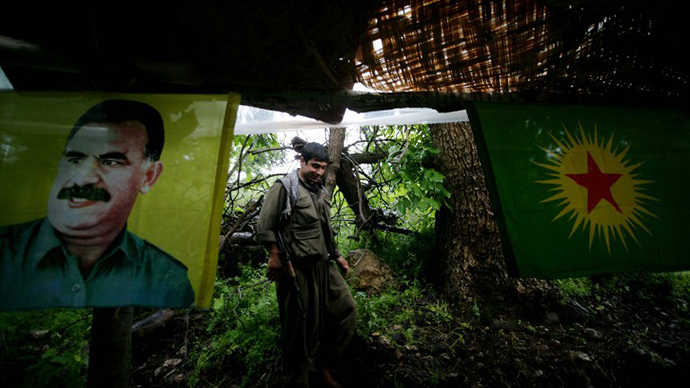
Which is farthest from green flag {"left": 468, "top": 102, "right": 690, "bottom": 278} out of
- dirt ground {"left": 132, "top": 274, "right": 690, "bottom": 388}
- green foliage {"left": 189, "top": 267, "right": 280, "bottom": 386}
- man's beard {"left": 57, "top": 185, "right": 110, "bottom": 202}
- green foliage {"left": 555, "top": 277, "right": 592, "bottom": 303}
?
green foliage {"left": 189, "top": 267, "right": 280, "bottom": 386}

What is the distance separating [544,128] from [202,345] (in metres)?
4.23

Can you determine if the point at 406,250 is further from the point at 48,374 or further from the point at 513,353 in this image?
the point at 48,374

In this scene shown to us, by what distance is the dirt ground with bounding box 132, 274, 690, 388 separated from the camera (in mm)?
2418

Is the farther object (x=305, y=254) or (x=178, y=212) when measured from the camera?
(x=305, y=254)

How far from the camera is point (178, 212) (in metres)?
1.29

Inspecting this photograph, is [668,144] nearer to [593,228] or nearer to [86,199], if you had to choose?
[593,228]

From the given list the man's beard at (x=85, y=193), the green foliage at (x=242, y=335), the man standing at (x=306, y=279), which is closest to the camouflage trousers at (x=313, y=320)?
the man standing at (x=306, y=279)

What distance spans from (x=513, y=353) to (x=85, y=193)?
3.86 m

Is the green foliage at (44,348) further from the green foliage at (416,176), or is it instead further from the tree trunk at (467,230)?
the tree trunk at (467,230)

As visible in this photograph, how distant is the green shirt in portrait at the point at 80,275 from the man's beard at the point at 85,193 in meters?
0.16

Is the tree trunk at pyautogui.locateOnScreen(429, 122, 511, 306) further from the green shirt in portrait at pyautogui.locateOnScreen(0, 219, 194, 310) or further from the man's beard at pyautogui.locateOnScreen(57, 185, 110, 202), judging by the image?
the man's beard at pyautogui.locateOnScreen(57, 185, 110, 202)

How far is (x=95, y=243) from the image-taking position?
3.97 ft

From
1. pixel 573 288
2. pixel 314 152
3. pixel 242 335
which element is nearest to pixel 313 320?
pixel 242 335

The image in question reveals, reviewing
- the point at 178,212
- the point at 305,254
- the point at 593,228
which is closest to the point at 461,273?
the point at 593,228
